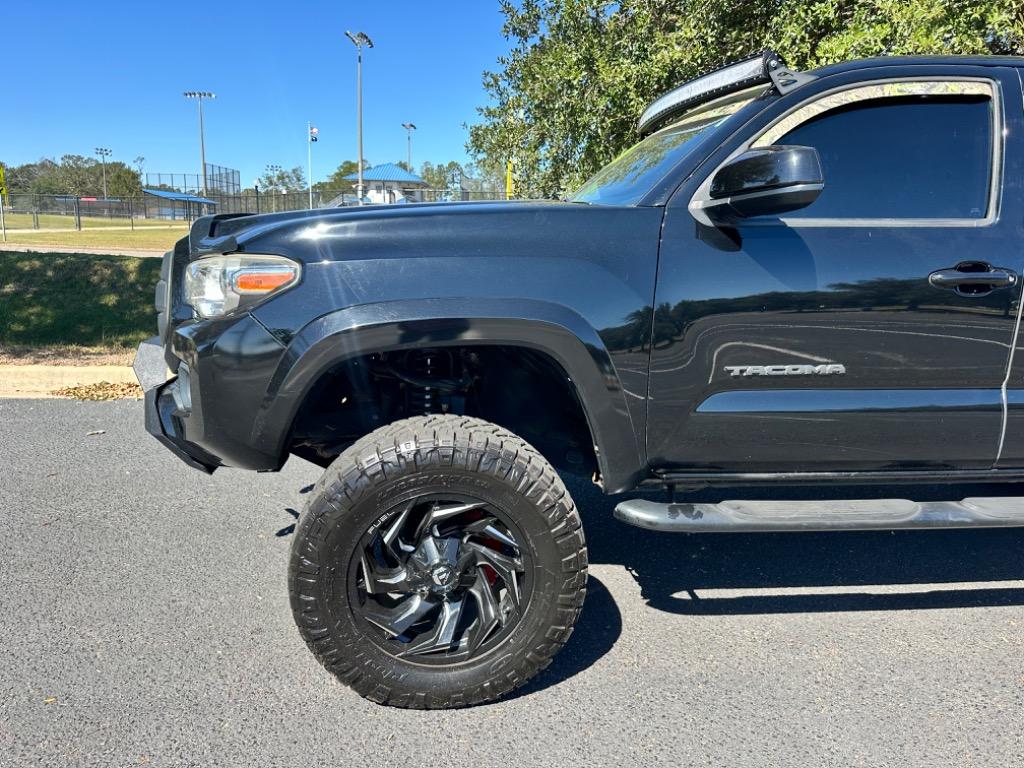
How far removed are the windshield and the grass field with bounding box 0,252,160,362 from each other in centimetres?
556

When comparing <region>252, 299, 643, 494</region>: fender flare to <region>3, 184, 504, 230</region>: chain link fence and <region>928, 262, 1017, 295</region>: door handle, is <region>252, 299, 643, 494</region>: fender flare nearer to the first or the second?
<region>928, 262, 1017, 295</region>: door handle

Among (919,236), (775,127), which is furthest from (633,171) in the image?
(919,236)

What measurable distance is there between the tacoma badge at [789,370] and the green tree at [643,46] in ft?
13.7

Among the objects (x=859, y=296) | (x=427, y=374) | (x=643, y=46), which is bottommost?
(x=427, y=374)

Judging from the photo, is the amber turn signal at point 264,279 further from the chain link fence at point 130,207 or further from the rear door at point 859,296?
the chain link fence at point 130,207

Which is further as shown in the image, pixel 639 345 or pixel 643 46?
pixel 643 46

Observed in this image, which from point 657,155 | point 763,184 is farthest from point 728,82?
point 763,184

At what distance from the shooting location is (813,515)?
251 centimetres

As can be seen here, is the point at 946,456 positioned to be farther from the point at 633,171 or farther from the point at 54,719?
the point at 54,719

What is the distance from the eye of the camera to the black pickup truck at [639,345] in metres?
2.29

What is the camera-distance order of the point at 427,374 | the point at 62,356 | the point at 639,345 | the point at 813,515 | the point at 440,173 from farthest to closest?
the point at 440,173 < the point at 62,356 < the point at 427,374 < the point at 813,515 < the point at 639,345

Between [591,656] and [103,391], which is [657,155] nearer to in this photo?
[591,656]

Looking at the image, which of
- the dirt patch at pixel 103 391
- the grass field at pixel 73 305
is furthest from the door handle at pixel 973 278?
the grass field at pixel 73 305

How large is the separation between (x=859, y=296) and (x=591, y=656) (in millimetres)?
1565
